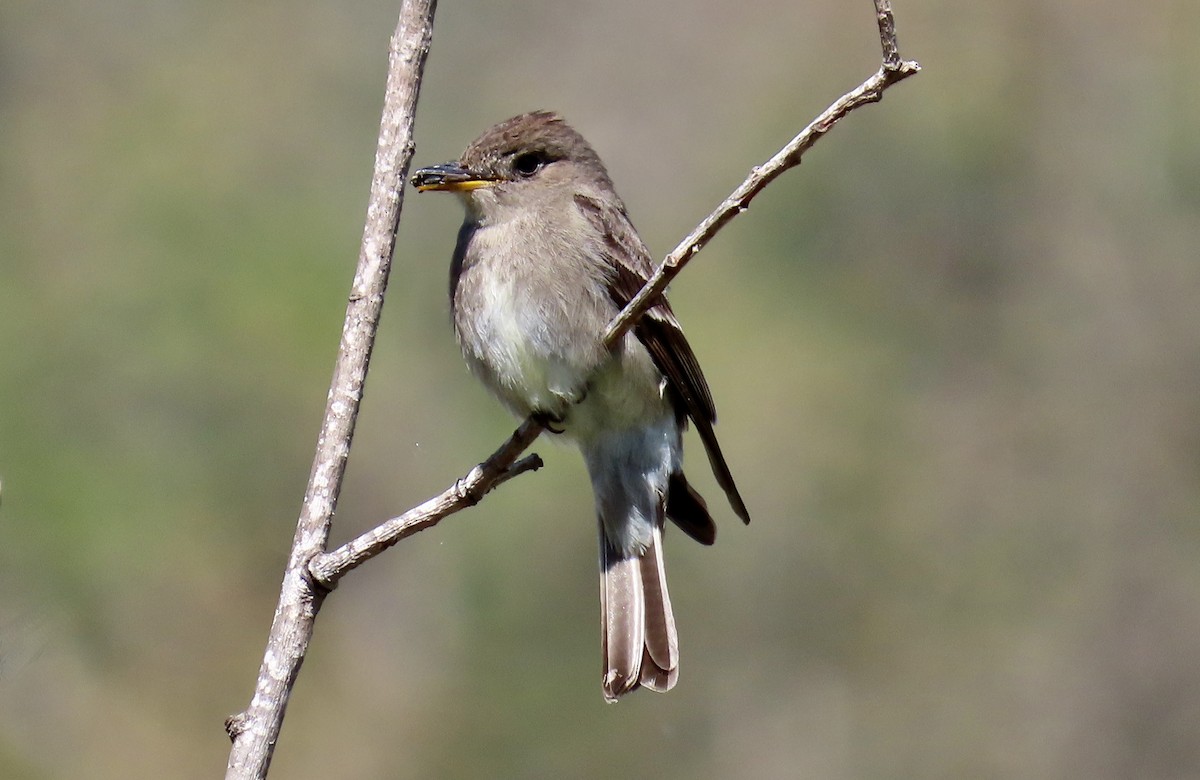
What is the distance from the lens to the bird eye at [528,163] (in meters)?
3.77

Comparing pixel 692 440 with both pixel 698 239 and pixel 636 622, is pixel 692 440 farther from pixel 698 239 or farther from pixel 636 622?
pixel 698 239

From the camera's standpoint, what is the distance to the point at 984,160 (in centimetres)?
721

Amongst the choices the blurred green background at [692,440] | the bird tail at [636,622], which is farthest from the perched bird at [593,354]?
the blurred green background at [692,440]

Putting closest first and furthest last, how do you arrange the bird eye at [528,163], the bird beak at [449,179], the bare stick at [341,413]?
the bare stick at [341,413], the bird beak at [449,179], the bird eye at [528,163]

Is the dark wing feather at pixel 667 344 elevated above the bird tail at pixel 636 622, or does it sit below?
above

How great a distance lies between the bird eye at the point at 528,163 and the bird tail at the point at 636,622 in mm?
982

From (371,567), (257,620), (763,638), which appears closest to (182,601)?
(257,620)

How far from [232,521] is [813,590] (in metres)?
2.63

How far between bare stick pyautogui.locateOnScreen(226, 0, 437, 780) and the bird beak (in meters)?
1.15

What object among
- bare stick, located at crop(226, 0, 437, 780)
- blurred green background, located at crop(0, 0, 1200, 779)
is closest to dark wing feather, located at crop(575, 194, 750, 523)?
bare stick, located at crop(226, 0, 437, 780)

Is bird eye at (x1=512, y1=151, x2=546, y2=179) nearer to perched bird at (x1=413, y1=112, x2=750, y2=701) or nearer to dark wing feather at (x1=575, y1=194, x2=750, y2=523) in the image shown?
perched bird at (x1=413, y1=112, x2=750, y2=701)

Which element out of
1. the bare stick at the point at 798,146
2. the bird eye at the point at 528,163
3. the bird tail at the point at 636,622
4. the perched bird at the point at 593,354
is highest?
the bird eye at the point at 528,163

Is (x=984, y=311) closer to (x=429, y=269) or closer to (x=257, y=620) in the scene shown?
(x=429, y=269)

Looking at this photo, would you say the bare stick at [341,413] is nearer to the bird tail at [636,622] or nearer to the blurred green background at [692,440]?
the bird tail at [636,622]
